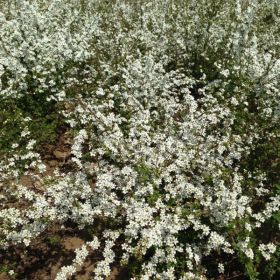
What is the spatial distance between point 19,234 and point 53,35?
501cm

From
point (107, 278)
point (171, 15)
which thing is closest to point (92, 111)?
point (107, 278)

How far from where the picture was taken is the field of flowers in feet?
20.2

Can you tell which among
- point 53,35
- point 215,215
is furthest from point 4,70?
point 215,215

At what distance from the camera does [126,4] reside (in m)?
13.0

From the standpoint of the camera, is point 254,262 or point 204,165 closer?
point 254,262

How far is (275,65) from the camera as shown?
9133 millimetres

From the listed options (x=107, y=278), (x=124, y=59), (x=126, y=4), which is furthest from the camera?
(x=126, y=4)

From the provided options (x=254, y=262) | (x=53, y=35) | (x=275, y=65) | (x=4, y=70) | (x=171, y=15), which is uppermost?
(x=171, y=15)

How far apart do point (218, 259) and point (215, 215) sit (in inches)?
36.9

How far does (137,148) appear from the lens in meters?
7.09

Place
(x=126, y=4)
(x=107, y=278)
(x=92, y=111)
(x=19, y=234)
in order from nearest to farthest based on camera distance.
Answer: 1. (x=19, y=234)
2. (x=107, y=278)
3. (x=92, y=111)
4. (x=126, y=4)

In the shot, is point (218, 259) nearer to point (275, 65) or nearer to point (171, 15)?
point (275, 65)

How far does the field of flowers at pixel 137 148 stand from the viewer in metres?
6.16

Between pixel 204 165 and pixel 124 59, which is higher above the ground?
pixel 124 59
